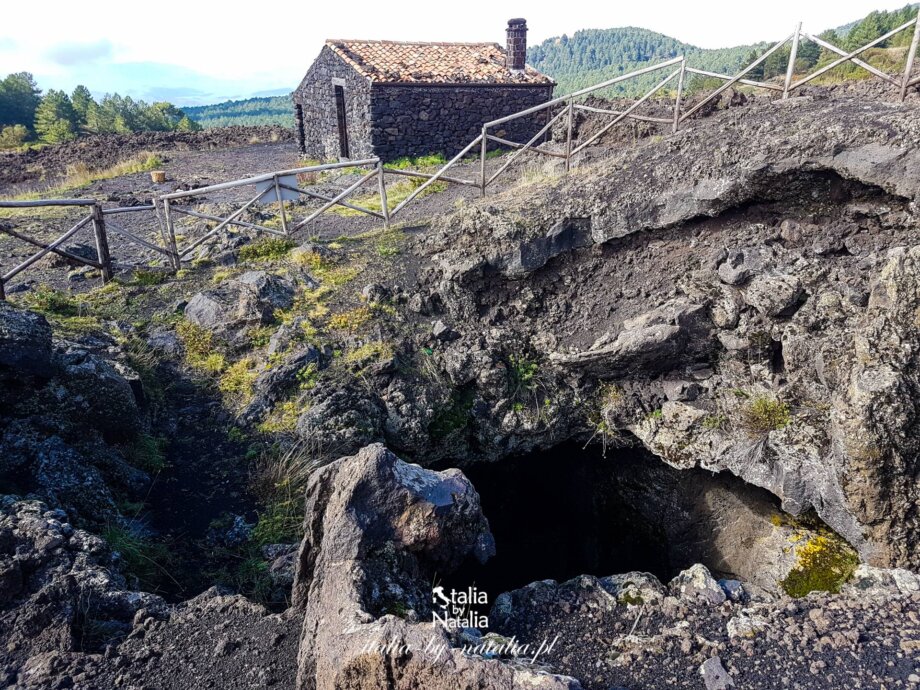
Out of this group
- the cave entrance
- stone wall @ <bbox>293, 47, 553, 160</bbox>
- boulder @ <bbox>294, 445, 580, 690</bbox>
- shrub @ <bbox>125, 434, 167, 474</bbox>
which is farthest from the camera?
stone wall @ <bbox>293, 47, 553, 160</bbox>

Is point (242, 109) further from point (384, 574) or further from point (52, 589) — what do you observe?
point (384, 574)

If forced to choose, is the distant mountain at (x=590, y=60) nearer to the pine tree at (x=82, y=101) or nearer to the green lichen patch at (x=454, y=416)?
the pine tree at (x=82, y=101)

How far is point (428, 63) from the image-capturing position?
62.4 ft

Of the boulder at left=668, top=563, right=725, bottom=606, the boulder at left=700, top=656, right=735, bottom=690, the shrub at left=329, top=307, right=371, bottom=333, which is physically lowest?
the boulder at left=668, top=563, right=725, bottom=606

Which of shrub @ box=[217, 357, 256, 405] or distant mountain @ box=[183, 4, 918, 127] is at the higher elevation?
distant mountain @ box=[183, 4, 918, 127]

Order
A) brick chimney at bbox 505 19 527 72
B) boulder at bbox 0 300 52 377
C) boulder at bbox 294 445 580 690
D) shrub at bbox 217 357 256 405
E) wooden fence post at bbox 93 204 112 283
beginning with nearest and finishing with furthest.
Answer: boulder at bbox 294 445 580 690 < boulder at bbox 0 300 52 377 < shrub at bbox 217 357 256 405 < wooden fence post at bbox 93 204 112 283 < brick chimney at bbox 505 19 527 72

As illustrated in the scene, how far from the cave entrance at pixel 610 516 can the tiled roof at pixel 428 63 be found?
523 inches

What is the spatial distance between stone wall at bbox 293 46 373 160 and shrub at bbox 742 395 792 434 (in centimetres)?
1429

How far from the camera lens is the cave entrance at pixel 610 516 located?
6.78 metres

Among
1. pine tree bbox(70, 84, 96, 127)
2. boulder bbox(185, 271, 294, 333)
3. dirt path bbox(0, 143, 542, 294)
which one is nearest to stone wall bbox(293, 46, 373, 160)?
dirt path bbox(0, 143, 542, 294)

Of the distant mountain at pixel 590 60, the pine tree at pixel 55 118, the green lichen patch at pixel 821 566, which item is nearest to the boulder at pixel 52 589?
the green lichen patch at pixel 821 566

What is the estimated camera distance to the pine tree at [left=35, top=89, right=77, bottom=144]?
1320 inches

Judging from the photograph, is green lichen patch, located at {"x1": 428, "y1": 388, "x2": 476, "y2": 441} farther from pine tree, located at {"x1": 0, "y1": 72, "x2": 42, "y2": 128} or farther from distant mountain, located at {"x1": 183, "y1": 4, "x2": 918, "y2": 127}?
distant mountain, located at {"x1": 183, "y1": 4, "x2": 918, "y2": 127}

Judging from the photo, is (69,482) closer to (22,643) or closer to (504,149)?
(22,643)
